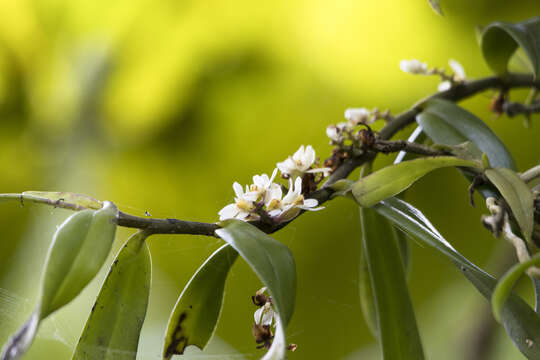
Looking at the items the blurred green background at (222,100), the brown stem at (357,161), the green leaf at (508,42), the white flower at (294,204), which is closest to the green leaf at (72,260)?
the brown stem at (357,161)

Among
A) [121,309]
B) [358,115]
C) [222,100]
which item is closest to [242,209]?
[121,309]

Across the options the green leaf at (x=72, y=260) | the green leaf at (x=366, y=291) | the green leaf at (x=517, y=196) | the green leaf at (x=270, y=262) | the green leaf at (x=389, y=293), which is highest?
the green leaf at (x=72, y=260)

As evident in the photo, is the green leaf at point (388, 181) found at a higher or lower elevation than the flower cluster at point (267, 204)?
lower

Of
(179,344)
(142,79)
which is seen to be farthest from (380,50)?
(179,344)

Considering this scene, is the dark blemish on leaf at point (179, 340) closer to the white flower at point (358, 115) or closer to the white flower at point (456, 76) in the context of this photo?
the white flower at point (358, 115)

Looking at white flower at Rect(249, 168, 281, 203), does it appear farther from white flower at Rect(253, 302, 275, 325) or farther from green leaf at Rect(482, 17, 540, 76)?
green leaf at Rect(482, 17, 540, 76)

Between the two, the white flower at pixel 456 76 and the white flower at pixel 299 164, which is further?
the white flower at pixel 456 76
